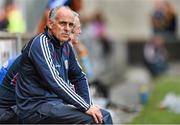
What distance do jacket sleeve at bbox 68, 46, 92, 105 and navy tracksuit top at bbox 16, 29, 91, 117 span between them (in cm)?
23

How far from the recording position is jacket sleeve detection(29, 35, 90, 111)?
9.03 m

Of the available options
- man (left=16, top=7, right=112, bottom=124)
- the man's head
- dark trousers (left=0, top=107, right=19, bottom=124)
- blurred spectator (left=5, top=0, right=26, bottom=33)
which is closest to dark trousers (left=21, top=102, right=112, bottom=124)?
man (left=16, top=7, right=112, bottom=124)

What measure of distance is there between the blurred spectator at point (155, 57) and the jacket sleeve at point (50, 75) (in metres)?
15.1

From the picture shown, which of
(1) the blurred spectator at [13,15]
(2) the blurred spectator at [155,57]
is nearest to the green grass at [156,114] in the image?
(1) the blurred spectator at [13,15]

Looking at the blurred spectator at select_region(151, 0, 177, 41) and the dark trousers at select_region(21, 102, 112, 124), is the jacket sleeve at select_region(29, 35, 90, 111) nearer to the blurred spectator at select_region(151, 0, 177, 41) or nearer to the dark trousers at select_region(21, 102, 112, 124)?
the dark trousers at select_region(21, 102, 112, 124)

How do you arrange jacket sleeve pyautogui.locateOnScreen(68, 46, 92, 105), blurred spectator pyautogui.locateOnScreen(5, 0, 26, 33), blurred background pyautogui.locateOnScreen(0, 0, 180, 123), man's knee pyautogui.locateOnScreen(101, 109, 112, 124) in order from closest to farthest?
man's knee pyautogui.locateOnScreen(101, 109, 112, 124), jacket sleeve pyautogui.locateOnScreen(68, 46, 92, 105), blurred background pyautogui.locateOnScreen(0, 0, 180, 123), blurred spectator pyautogui.locateOnScreen(5, 0, 26, 33)

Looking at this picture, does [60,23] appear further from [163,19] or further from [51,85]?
[163,19]

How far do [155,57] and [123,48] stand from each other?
5.77 metres

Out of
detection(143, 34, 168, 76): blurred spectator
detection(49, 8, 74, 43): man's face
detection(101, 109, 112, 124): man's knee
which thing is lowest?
detection(143, 34, 168, 76): blurred spectator

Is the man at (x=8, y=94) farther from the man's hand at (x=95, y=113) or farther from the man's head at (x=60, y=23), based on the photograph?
the man's hand at (x=95, y=113)

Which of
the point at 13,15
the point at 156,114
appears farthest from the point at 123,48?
the point at 156,114

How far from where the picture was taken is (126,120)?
42.9 feet

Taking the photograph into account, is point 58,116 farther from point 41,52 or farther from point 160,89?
point 160,89

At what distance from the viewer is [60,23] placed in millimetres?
9219
